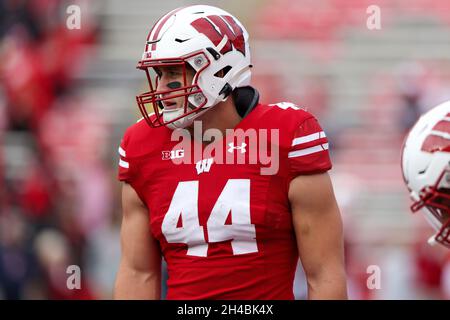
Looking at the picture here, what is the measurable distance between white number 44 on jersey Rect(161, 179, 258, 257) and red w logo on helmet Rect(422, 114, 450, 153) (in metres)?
0.69

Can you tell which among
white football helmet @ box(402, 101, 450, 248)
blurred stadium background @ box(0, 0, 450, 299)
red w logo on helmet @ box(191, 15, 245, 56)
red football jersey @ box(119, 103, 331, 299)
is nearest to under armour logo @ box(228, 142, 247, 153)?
A: red football jersey @ box(119, 103, 331, 299)

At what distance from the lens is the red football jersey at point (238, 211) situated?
3.14 meters

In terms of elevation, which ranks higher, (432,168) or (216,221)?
(432,168)

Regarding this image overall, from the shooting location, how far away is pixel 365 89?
25.1ft

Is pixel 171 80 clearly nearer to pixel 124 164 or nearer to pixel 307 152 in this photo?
pixel 124 164

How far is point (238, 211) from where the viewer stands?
10.3 feet

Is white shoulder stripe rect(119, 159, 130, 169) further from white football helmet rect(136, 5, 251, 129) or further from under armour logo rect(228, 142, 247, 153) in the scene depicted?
under armour logo rect(228, 142, 247, 153)

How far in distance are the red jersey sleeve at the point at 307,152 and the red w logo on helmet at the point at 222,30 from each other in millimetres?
341

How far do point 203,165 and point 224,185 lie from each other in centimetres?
10

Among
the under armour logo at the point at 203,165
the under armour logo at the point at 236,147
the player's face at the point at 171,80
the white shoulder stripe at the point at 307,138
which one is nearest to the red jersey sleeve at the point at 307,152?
the white shoulder stripe at the point at 307,138

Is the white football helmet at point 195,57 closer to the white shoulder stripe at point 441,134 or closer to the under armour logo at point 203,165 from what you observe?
the under armour logo at point 203,165

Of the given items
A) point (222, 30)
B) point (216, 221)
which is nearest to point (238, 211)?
point (216, 221)
